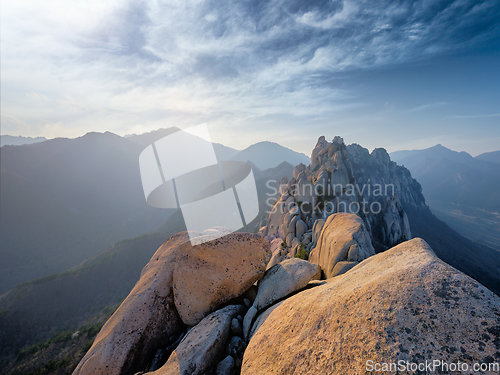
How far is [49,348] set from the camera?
37.1 meters

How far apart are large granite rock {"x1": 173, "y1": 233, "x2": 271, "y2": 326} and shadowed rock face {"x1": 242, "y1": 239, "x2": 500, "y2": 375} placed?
3.52 meters

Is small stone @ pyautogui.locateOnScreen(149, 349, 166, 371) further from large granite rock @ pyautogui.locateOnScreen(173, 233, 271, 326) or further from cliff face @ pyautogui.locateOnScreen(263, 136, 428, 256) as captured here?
cliff face @ pyautogui.locateOnScreen(263, 136, 428, 256)

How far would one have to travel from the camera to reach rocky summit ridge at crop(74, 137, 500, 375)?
9.89ft

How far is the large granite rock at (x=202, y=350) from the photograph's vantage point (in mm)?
5520

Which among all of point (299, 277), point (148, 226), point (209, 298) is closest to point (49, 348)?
point (209, 298)

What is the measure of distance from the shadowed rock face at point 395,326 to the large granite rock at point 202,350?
1.38 meters

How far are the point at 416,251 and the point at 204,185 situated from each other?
19993cm

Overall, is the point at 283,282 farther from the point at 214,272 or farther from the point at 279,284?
the point at 214,272

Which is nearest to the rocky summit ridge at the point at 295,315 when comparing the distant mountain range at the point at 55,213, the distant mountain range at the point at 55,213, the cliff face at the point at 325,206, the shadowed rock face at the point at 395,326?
the shadowed rock face at the point at 395,326

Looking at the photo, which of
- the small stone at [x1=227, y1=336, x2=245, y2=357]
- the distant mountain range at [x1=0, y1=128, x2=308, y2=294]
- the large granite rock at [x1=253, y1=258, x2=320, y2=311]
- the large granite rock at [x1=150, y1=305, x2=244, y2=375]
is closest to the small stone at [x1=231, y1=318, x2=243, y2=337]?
the large granite rock at [x1=150, y1=305, x2=244, y2=375]

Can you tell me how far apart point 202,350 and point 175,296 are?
2.96 m

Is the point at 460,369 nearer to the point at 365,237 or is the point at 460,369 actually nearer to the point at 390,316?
the point at 390,316

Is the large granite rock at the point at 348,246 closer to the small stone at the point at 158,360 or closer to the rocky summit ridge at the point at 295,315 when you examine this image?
the rocky summit ridge at the point at 295,315

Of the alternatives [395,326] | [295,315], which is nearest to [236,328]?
[295,315]
